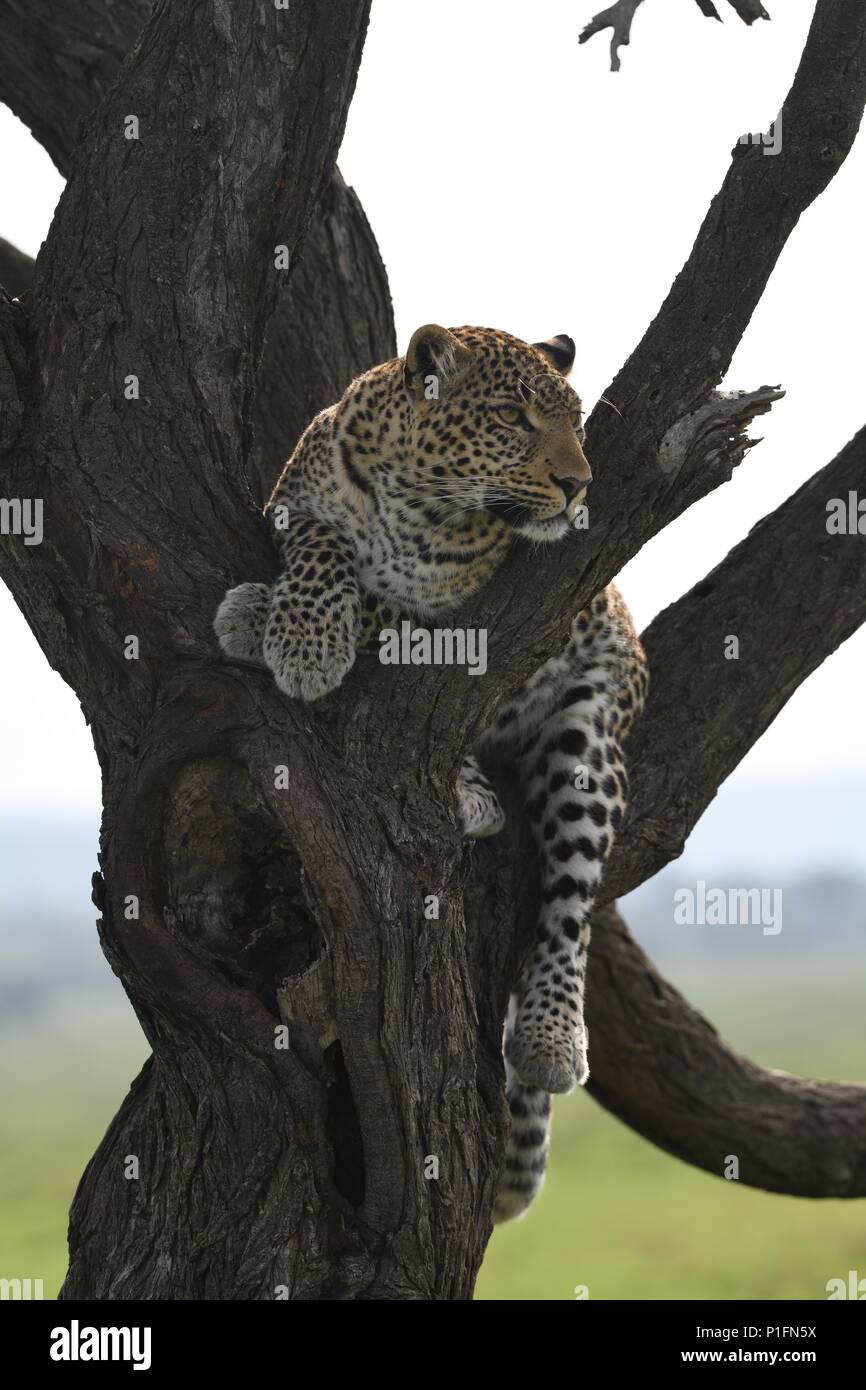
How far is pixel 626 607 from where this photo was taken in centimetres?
693

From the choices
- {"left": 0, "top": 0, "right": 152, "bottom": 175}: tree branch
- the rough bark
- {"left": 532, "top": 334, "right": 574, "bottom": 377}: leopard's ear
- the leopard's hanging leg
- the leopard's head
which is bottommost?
the leopard's hanging leg

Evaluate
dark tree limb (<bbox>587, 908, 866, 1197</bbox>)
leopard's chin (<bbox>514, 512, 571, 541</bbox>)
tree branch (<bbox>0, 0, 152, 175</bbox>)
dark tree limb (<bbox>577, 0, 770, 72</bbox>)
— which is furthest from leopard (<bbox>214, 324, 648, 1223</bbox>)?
tree branch (<bbox>0, 0, 152, 175</bbox>)

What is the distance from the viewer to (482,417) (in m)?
5.70

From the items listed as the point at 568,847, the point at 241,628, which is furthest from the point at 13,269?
the point at 568,847

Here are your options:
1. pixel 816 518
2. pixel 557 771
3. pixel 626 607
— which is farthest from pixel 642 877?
pixel 816 518

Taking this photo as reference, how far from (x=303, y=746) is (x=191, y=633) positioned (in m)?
0.61

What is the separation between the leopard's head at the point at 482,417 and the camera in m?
5.57

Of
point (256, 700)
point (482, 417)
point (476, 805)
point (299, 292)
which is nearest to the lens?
point (256, 700)

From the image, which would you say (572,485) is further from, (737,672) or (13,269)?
(13,269)

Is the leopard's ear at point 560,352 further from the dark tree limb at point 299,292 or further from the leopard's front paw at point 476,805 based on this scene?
the dark tree limb at point 299,292

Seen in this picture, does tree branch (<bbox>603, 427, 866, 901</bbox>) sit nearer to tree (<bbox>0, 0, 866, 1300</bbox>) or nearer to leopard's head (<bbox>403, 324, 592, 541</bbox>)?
tree (<bbox>0, 0, 866, 1300</bbox>)

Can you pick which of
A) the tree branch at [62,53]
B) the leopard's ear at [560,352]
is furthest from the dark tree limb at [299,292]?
the leopard's ear at [560,352]

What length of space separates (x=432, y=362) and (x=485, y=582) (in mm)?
870

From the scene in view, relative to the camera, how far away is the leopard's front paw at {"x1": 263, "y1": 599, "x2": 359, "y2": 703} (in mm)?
5176
